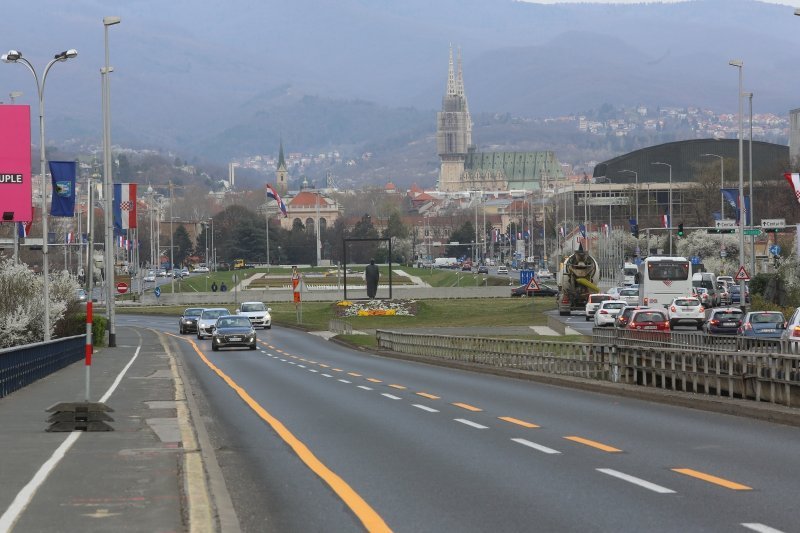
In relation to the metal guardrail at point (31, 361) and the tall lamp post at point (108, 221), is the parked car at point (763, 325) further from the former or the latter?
the tall lamp post at point (108, 221)

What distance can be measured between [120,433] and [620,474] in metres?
7.20

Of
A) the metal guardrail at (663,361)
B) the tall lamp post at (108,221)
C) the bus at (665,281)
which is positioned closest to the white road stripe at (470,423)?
the metal guardrail at (663,361)

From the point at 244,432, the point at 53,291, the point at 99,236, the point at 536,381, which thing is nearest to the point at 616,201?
the point at 99,236

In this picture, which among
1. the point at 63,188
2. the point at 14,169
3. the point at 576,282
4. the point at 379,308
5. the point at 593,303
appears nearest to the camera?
the point at 14,169

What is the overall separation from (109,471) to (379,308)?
233ft

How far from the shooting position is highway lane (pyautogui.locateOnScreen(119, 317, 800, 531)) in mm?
12062

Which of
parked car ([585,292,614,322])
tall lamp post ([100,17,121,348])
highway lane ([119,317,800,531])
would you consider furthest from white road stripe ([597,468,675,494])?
parked car ([585,292,614,322])

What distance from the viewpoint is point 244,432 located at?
67.3 ft

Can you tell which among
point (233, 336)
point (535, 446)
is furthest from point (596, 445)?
point (233, 336)

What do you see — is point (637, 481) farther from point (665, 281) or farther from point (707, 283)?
point (707, 283)

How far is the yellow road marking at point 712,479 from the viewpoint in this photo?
13508 millimetres

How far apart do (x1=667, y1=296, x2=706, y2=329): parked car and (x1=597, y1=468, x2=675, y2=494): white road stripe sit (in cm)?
4755

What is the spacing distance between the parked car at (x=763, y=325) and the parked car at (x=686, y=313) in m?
15.4

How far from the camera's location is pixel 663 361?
2597cm
